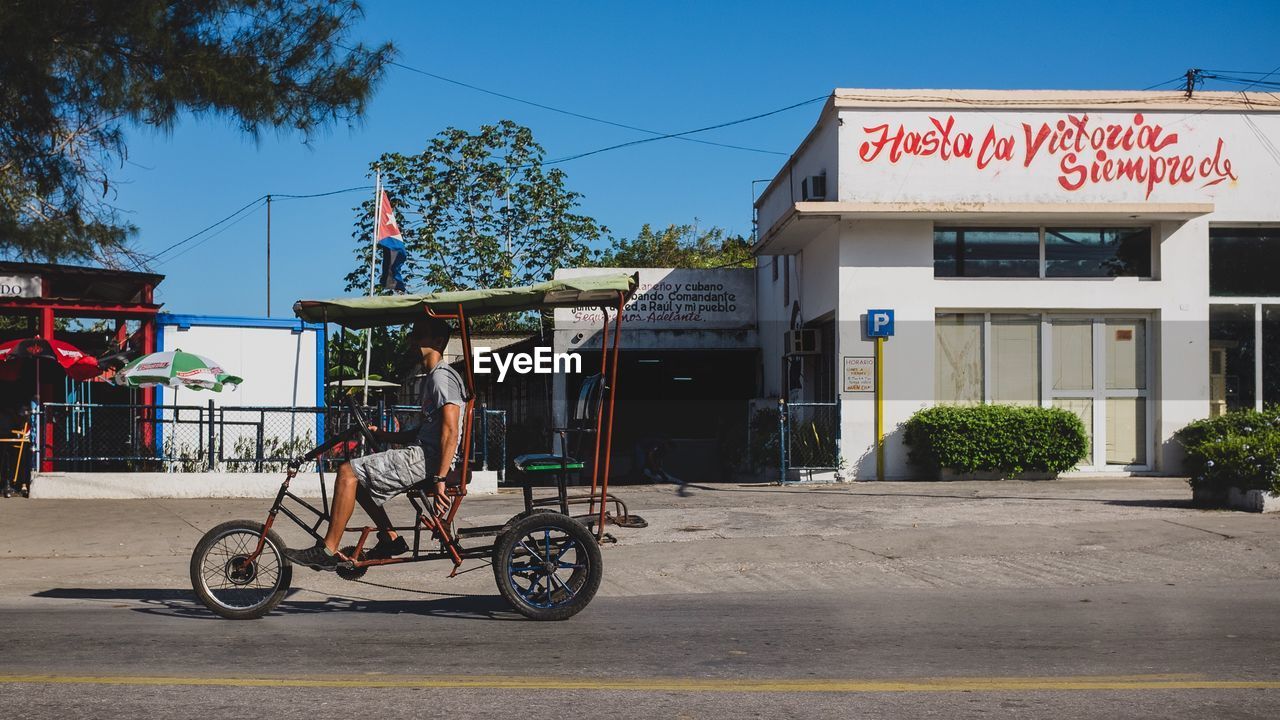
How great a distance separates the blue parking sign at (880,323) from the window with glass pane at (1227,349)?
17.0 feet

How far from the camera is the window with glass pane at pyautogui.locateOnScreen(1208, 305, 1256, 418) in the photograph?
19.8 m

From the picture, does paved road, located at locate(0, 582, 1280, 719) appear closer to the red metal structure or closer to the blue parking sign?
the blue parking sign

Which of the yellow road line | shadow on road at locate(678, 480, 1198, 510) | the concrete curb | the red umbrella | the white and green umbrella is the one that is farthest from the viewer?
the red umbrella

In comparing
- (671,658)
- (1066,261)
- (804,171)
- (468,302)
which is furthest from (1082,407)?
(671,658)

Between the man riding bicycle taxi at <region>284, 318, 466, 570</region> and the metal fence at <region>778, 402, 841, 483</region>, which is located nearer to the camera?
the man riding bicycle taxi at <region>284, 318, 466, 570</region>

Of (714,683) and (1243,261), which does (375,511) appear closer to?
(714,683)

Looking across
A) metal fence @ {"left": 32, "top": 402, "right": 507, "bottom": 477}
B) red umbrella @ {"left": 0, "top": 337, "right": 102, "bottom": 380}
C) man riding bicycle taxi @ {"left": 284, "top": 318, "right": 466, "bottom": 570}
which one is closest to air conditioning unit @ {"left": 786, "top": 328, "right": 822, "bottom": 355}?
metal fence @ {"left": 32, "top": 402, "right": 507, "bottom": 477}

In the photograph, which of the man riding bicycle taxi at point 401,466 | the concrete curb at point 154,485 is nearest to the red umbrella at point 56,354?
the concrete curb at point 154,485

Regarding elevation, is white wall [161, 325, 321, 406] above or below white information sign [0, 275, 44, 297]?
below

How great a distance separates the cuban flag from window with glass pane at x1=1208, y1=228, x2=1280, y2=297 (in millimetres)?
13889

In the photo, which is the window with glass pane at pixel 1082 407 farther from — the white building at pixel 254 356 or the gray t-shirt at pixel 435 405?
the gray t-shirt at pixel 435 405

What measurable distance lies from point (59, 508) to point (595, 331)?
13012mm

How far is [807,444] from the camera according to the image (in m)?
20.0

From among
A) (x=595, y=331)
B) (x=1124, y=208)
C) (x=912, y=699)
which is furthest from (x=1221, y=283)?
(x=912, y=699)
